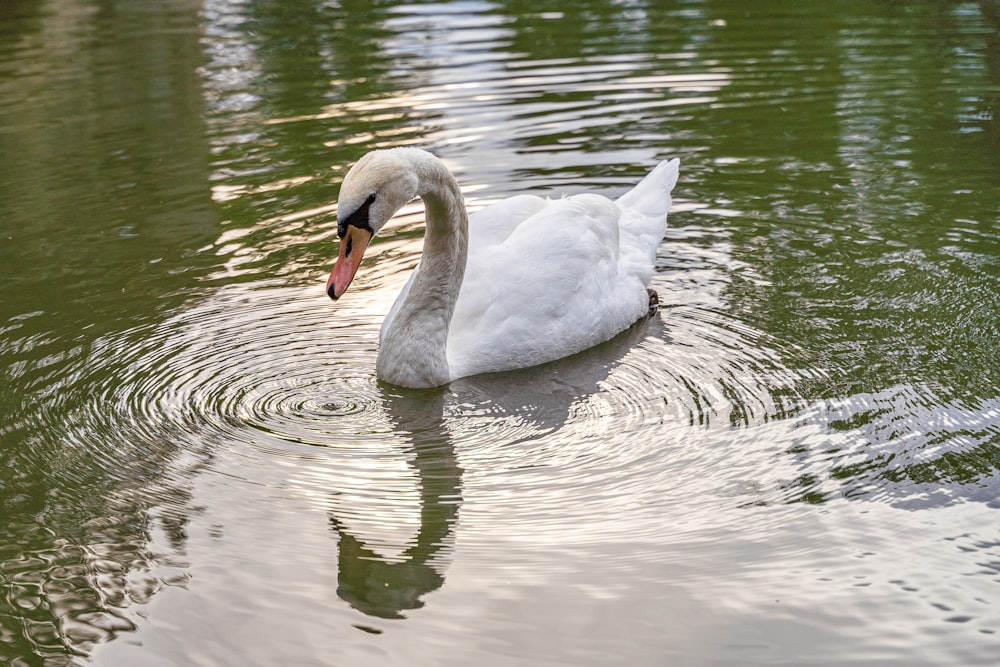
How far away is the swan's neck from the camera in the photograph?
671cm

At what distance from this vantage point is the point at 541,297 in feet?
23.1

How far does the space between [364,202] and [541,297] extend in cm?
139

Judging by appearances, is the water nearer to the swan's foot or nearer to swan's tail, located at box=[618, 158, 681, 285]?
the swan's foot

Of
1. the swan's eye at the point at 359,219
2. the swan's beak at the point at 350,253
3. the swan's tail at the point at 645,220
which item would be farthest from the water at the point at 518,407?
the swan's eye at the point at 359,219

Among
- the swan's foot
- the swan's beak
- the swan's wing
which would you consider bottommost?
the swan's foot

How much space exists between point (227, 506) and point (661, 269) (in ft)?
12.6

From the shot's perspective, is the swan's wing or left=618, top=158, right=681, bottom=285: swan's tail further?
left=618, top=158, right=681, bottom=285: swan's tail

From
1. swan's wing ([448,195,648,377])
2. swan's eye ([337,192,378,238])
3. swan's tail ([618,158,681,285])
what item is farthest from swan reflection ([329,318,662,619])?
swan's eye ([337,192,378,238])

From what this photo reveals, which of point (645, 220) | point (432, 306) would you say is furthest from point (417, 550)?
point (645, 220)

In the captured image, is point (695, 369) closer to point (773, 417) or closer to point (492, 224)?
point (773, 417)

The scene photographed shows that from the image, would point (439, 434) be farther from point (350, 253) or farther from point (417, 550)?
point (417, 550)

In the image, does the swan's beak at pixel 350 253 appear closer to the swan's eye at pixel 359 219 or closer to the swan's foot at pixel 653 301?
the swan's eye at pixel 359 219

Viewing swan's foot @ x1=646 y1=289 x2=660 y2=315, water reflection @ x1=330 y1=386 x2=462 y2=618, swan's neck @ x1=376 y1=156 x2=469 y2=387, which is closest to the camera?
water reflection @ x1=330 y1=386 x2=462 y2=618

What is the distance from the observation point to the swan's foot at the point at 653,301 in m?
7.80
